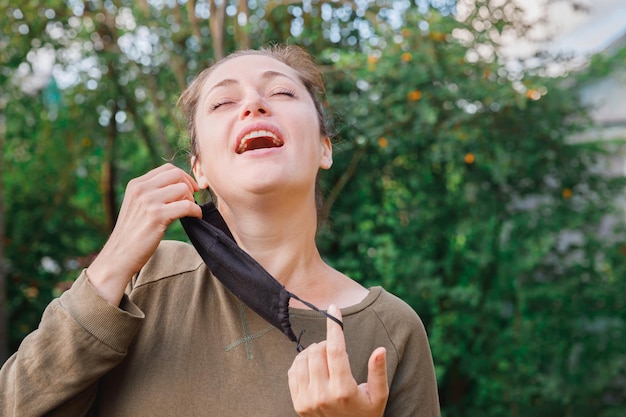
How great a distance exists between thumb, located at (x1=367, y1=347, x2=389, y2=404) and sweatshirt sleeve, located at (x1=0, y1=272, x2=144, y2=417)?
47 cm

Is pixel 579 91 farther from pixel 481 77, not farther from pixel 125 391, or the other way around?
pixel 125 391

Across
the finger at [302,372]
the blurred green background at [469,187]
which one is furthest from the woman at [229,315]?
the blurred green background at [469,187]

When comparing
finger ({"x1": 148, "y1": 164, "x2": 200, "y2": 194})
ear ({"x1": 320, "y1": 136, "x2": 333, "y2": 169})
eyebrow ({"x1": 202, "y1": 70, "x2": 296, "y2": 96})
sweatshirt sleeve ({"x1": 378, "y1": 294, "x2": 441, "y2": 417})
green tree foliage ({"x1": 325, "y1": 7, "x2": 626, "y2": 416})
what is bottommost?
green tree foliage ({"x1": 325, "y1": 7, "x2": 626, "y2": 416})

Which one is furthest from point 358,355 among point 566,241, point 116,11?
point 116,11

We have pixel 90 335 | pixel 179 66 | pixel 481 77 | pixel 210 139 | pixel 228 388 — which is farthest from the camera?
pixel 179 66

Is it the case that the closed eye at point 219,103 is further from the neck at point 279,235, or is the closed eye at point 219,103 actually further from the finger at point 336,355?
the finger at point 336,355

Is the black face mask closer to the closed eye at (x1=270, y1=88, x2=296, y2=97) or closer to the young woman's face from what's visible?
the young woman's face

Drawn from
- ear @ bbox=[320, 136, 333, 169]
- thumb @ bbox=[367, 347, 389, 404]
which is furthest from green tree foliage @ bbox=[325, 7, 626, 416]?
thumb @ bbox=[367, 347, 389, 404]

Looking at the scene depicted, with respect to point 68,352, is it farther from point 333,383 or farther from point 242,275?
point 333,383

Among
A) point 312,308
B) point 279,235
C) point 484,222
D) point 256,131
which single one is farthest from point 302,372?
point 484,222

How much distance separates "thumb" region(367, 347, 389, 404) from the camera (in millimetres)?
1157

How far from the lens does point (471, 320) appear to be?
445 cm

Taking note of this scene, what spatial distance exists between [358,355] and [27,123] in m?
5.23

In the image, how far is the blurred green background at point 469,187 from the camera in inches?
170
